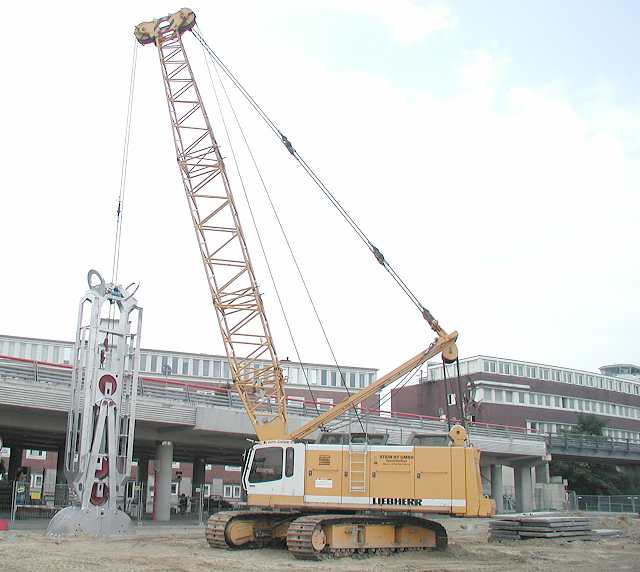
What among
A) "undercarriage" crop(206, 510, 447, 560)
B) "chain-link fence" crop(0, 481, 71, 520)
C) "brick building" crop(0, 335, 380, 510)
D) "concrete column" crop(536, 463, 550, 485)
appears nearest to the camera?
"undercarriage" crop(206, 510, 447, 560)

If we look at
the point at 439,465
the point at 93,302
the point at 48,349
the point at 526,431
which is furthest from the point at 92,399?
the point at 48,349

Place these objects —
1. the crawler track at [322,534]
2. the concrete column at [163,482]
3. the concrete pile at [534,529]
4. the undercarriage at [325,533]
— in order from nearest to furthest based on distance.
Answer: the crawler track at [322,534] < the undercarriage at [325,533] < the concrete pile at [534,529] < the concrete column at [163,482]

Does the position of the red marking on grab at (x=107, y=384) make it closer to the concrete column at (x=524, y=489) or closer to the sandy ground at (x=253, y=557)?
the sandy ground at (x=253, y=557)

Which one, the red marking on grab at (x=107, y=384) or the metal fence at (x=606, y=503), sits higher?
the red marking on grab at (x=107, y=384)

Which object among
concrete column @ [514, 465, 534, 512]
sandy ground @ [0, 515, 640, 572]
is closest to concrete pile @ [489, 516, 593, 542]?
sandy ground @ [0, 515, 640, 572]

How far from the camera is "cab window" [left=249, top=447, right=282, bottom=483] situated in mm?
25109

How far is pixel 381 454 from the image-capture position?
24.0 m

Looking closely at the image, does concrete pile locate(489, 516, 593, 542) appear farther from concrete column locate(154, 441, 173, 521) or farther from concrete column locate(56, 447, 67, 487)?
concrete column locate(56, 447, 67, 487)

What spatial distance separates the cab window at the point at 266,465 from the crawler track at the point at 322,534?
7.67 feet

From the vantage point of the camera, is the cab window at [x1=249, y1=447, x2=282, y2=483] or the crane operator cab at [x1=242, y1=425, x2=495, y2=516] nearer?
the crane operator cab at [x1=242, y1=425, x2=495, y2=516]

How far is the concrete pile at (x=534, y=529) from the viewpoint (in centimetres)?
2962

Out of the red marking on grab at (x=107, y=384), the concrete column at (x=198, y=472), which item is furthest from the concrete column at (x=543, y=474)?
the red marking on grab at (x=107, y=384)

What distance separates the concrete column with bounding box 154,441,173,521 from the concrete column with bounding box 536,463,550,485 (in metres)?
30.9

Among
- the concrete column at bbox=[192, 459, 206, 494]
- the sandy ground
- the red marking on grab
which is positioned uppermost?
the red marking on grab
